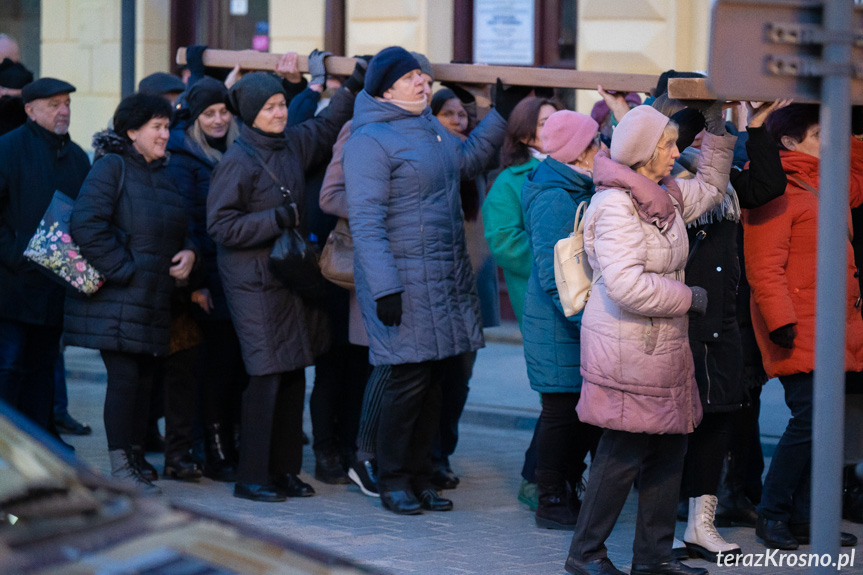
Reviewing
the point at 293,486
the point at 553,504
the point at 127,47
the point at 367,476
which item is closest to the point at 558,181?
the point at 553,504

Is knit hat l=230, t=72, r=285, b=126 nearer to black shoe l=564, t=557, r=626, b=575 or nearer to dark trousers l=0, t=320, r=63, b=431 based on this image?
dark trousers l=0, t=320, r=63, b=431

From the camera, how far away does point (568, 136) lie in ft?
19.3

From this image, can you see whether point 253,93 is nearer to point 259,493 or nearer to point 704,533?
point 259,493

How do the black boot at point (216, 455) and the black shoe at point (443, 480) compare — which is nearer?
the black shoe at point (443, 480)

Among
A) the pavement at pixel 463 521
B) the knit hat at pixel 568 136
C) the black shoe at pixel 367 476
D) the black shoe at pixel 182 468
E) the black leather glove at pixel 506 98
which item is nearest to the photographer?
the pavement at pixel 463 521

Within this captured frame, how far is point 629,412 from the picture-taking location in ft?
16.1

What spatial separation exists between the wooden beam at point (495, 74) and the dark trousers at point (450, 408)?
56.6 inches

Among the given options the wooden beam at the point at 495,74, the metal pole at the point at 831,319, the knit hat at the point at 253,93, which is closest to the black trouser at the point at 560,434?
the wooden beam at the point at 495,74

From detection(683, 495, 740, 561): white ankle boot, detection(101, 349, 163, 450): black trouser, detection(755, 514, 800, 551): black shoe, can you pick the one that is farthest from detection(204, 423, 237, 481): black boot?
detection(755, 514, 800, 551): black shoe

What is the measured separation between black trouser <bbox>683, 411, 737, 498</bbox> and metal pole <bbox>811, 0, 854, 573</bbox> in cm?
214

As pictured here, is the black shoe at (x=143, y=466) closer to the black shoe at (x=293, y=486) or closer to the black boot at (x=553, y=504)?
the black shoe at (x=293, y=486)

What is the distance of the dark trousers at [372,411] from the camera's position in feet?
21.0

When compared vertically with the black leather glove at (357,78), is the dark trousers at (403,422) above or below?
below

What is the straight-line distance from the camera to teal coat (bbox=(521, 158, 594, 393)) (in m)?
5.81
